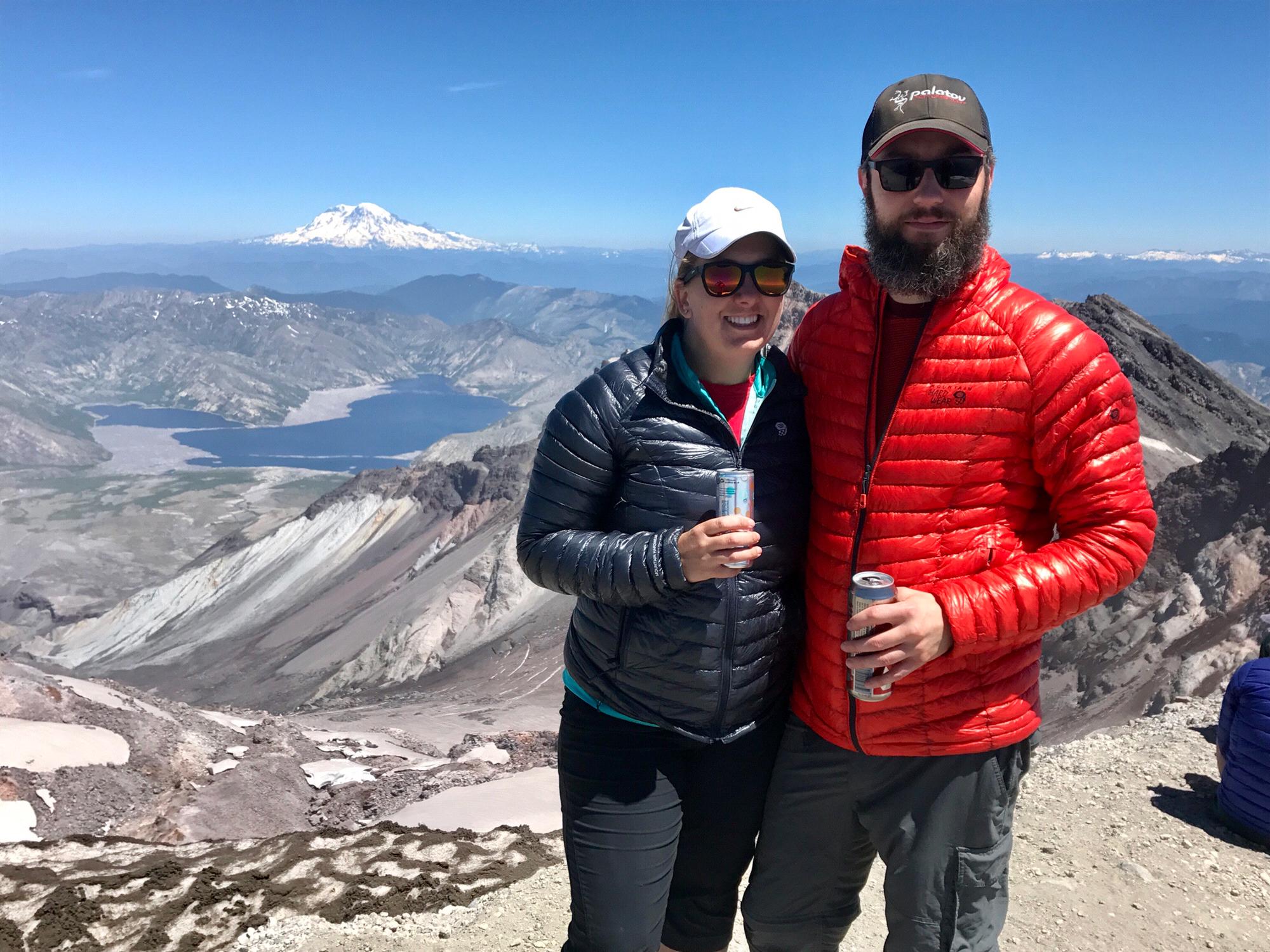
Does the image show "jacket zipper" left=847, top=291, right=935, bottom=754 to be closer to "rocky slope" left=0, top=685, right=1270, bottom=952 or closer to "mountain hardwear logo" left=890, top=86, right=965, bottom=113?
"mountain hardwear logo" left=890, top=86, right=965, bottom=113

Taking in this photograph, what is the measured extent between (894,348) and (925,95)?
2.75ft

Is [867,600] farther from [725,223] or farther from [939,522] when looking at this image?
[725,223]

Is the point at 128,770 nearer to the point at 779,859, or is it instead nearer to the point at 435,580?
the point at 779,859

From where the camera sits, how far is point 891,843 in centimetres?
307

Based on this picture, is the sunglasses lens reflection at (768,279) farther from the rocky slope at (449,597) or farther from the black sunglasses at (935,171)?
the rocky slope at (449,597)

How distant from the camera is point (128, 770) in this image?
558 inches

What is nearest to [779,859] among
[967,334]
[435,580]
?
[967,334]

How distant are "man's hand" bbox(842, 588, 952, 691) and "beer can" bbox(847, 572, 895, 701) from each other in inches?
1.0

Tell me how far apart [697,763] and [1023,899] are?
411 centimetres

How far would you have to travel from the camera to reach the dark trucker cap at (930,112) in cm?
272

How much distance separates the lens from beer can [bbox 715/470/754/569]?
284 centimetres

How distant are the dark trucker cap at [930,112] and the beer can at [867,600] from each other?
4.67 ft

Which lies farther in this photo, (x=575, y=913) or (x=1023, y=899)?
→ (x=1023, y=899)

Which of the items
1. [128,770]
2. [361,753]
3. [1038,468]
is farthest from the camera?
[361,753]
